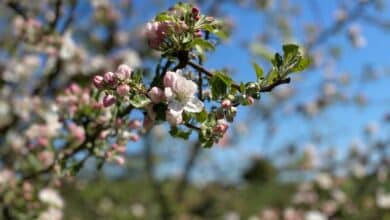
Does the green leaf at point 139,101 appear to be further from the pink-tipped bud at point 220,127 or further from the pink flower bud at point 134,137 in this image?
the pink flower bud at point 134,137

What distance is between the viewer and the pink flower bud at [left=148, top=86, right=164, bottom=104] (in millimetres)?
1091

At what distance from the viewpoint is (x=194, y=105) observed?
111cm

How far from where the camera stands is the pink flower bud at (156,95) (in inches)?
42.9

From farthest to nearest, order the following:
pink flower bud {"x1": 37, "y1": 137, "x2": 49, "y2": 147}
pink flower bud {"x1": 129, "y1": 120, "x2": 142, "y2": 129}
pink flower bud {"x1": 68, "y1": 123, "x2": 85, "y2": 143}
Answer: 1. pink flower bud {"x1": 37, "y1": 137, "x2": 49, "y2": 147}
2. pink flower bud {"x1": 68, "y1": 123, "x2": 85, "y2": 143}
3. pink flower bud {"x1": 129, "y1": 120, "x2": 142, "y2": 129}

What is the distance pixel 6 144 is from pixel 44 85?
38 centimetres

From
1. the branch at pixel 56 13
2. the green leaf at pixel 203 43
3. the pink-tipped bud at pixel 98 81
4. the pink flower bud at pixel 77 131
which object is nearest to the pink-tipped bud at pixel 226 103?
the green leaf at pixel 203 43

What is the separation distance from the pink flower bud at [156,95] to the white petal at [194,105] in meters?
0.05

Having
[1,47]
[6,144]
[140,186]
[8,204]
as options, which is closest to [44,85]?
[6,144]

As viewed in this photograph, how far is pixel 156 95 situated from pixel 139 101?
4 cm

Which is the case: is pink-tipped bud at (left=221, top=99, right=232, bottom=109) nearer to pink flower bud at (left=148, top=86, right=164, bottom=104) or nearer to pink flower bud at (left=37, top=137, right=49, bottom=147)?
pink flower bud at (left=148, top=86, right=164, bottom=104)

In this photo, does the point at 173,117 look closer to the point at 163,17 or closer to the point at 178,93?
the point at 178,93

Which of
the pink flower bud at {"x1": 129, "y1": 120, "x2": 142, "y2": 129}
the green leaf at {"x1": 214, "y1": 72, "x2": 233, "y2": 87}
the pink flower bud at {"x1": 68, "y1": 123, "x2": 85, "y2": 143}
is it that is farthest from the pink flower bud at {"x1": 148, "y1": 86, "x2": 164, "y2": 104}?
the pink flower bud at {"x1": 68, "y1": 123, "x2": 85, "y2": 143}

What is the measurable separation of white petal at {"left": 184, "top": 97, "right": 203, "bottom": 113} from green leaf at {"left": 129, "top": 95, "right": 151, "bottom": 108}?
0.08m

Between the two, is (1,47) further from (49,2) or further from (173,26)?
(173,26)
